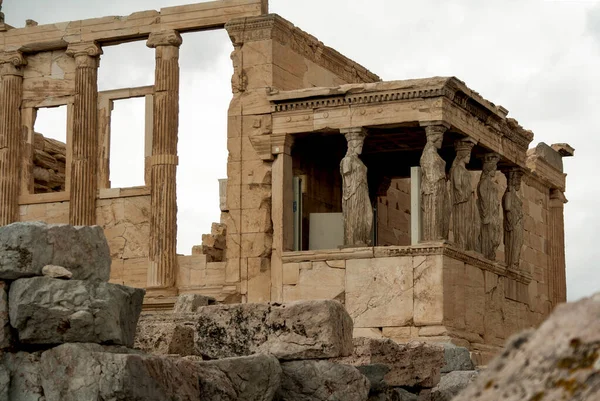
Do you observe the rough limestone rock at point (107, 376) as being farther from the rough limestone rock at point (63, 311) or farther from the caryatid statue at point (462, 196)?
the caryatid statue at point (462, 196)

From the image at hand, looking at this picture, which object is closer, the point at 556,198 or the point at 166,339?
the point at 166,339

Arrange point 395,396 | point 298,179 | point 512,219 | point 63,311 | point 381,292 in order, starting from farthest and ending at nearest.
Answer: point 512,219 < point 298,179 < point 381,292 < point 395,396 < point 63,311

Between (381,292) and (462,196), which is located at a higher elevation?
(462,196)

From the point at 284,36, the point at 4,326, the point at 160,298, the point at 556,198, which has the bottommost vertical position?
the point at 4,326

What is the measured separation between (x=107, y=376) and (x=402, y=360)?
13.5 feet

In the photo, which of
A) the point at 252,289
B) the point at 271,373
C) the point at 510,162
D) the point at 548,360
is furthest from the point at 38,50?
the point at 548,360

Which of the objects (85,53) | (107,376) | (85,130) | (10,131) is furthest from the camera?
(10,131)

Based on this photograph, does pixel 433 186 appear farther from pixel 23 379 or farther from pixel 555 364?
pixel 555 364

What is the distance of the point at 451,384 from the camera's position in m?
10.3

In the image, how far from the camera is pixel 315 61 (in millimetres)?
19922

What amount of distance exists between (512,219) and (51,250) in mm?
15085

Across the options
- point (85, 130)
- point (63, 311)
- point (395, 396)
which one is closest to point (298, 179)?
point (85, 130)

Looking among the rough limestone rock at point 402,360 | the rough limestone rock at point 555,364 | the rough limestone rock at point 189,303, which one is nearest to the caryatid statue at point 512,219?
the rough limestone rock at point 189,303

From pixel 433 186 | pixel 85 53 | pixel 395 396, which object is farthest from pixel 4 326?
pixel 85 53
